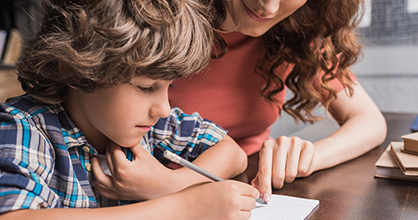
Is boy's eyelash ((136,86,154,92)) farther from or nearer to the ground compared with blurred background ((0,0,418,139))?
farther from the ground

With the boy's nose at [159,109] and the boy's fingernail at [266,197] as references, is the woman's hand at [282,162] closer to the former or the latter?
the boy's fingernail at [266,197]

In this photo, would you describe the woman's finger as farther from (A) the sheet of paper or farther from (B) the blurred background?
(B) the blurred background

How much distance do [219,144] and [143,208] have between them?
1.17 ft

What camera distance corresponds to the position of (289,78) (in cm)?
127

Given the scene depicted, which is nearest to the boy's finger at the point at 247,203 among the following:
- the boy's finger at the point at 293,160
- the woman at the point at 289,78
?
the boy's finger at the point at 293,160

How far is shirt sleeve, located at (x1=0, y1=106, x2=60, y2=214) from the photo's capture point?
61 centimetres

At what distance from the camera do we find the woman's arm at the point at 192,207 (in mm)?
644

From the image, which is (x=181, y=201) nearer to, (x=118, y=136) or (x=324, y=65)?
(x=118, y=136)

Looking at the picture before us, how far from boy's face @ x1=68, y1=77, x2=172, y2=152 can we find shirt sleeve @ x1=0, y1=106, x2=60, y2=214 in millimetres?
95

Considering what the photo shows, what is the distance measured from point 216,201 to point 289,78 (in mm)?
669

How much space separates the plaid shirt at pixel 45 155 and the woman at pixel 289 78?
303mm

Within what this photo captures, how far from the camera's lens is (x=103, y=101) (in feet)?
2.48

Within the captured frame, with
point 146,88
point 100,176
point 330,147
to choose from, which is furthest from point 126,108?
point 330,147

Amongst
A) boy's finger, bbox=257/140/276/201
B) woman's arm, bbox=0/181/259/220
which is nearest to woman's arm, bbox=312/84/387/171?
boy's finger, bbox=257/140/276/201
